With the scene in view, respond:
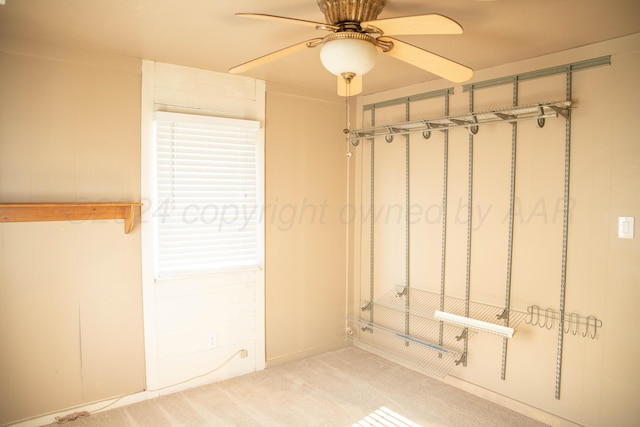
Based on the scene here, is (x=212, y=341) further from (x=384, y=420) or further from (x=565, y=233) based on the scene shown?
(x=565, y=233)

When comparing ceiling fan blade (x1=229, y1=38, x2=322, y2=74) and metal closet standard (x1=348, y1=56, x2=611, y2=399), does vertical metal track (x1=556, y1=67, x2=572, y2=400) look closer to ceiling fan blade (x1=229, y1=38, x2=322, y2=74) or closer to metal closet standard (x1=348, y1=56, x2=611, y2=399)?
metal closet standard (x1=348, y1=56, x2=611, y2=399)

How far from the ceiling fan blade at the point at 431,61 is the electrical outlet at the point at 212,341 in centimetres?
245

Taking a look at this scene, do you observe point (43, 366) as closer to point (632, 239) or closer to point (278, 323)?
point (278, 323)

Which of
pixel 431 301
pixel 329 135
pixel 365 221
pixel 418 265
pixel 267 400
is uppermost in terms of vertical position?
pixel 329 135

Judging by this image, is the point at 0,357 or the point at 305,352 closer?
the point at 0,357

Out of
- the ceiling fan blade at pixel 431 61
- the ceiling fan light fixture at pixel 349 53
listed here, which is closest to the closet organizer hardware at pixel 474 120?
the ceiling fan blade at pixel 431 61

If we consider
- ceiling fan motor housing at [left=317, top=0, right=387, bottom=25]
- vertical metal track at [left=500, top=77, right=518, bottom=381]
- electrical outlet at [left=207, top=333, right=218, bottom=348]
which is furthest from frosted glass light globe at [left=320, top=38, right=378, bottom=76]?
electrical outlet at [left=207, top=333, right=218, bottom=348]

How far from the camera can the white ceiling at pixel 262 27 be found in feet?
6.48

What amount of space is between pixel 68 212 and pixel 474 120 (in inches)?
110

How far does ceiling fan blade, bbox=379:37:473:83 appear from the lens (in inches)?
67.9

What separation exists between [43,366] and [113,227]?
952mm

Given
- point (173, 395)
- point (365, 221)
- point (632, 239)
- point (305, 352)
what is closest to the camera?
point (632, 239)

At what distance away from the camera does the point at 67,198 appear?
2.61m

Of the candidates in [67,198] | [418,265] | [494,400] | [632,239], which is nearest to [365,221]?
[418,265]
